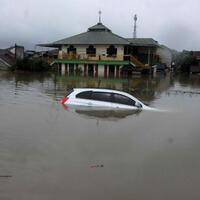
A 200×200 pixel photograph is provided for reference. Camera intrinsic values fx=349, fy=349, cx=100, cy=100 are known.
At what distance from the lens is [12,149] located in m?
8.92

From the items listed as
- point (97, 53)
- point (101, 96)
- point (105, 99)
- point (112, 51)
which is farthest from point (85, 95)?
point (97, 53)

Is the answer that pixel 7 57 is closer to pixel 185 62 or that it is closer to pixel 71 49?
pixel 71 49

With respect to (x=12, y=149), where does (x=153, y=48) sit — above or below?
above

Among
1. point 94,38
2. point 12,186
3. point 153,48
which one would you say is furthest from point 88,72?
point 12,186

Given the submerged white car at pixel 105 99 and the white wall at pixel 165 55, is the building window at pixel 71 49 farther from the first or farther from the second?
the submerged white car at pixel 105 99

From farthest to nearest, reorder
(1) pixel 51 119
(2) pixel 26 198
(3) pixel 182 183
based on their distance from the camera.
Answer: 1. (1) pixel 51 119
2. (3) pixel 182 183
3. (2) pixel 26 198

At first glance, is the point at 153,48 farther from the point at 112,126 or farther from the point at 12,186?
the point at 12,186

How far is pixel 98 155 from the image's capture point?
28.8ft

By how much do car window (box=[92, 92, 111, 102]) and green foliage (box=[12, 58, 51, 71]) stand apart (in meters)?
33.9

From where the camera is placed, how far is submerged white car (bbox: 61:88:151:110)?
1495cm

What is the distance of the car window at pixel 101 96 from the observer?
15.1 m

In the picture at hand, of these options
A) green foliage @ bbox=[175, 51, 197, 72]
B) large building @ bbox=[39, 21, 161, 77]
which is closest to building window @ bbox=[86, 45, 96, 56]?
large building @ bbox=[39, 21, 161, 77]

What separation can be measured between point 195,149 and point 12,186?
17.2 feet

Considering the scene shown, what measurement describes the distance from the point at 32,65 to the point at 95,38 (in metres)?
9.48
